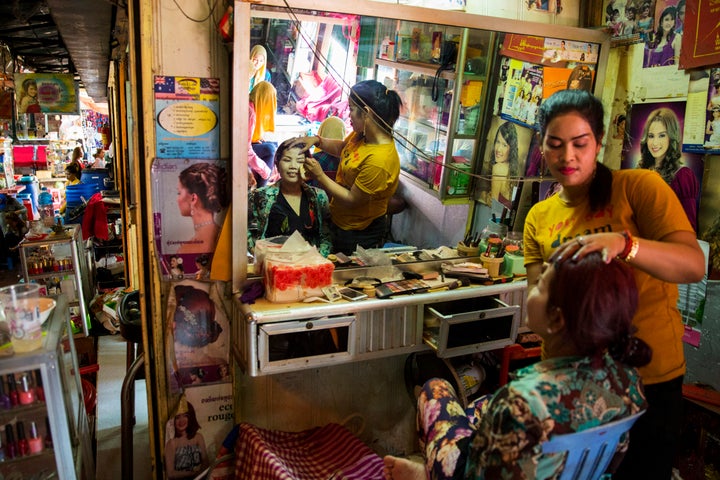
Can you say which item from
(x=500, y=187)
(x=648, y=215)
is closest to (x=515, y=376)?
(x=648, y=215)

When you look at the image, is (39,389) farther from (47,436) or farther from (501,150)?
(501,150)

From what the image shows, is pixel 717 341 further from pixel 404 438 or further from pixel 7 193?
pixel 7 193

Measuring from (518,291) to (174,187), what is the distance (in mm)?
1659

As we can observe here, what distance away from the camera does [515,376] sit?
4.61 feet

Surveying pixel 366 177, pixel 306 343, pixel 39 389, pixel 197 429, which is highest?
pixel 366 177

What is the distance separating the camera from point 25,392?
1.89m

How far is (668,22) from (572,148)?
1.30 meters

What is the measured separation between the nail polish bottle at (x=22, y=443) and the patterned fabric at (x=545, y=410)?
1699mm

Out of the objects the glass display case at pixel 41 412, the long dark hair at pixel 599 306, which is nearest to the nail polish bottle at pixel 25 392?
the glass display case at pixel 41 412

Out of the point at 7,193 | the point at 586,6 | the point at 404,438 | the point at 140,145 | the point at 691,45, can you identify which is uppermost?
the point at 586,6

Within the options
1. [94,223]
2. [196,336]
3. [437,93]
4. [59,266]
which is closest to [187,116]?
[196,336]

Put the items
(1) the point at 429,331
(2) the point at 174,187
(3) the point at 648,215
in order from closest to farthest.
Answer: (3) the point at 648,215, (2) the point at 174,187, (1) the point at 429,331

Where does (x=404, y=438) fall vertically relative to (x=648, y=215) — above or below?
below

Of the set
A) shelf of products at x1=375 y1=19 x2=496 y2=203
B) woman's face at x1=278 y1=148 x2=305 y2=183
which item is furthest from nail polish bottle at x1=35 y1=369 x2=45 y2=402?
shelf of products at x1=375 y1=19 x2=496 y2=203
